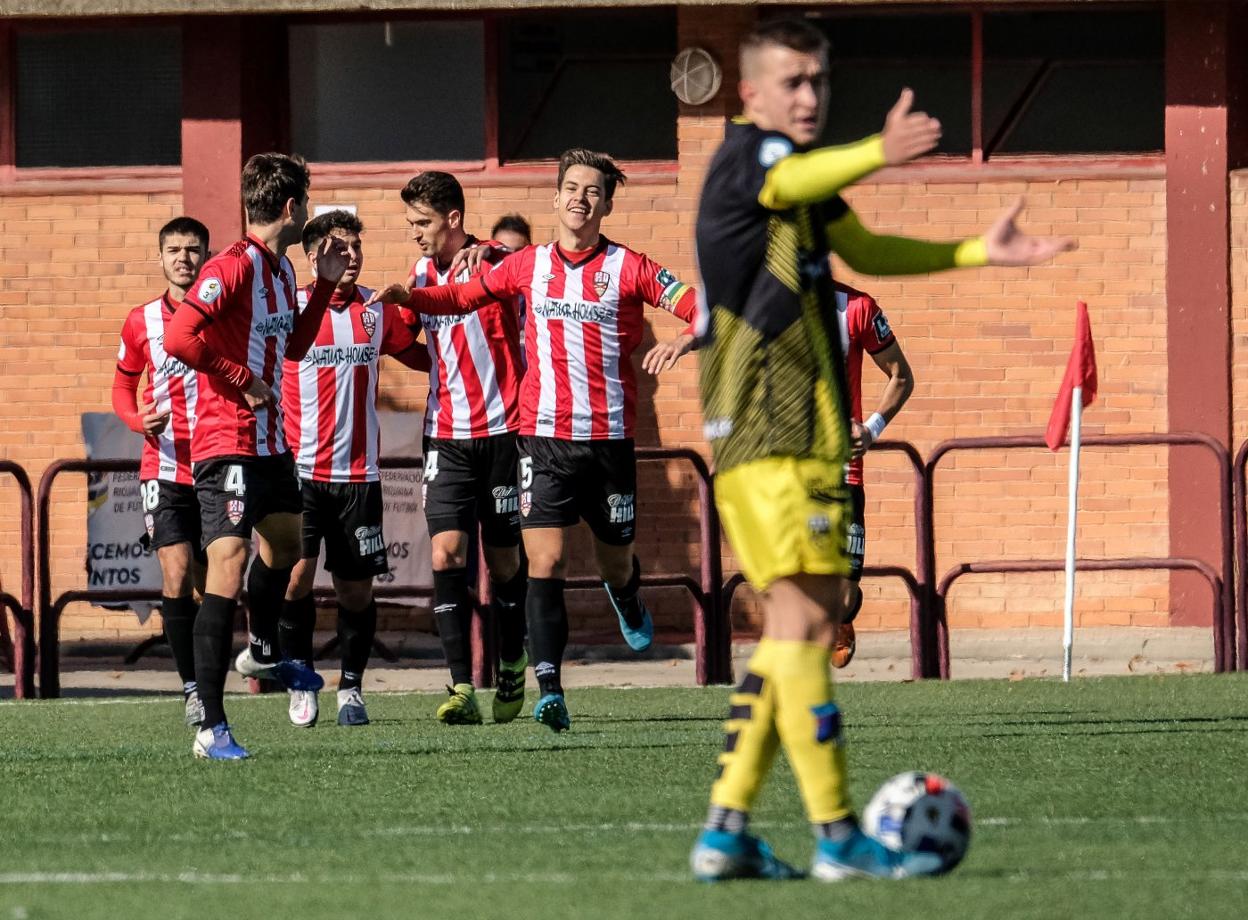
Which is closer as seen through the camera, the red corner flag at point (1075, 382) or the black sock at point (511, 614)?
the black sock at point (511, 614)

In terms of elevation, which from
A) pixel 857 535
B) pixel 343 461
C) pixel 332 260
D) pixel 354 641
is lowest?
pixel 354 641

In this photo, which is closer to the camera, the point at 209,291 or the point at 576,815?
the point at 576,815

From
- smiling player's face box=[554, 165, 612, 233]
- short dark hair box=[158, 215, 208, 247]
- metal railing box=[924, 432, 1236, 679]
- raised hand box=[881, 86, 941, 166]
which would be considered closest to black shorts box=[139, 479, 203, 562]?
short dark hair box=[158, 215, 208, 247]

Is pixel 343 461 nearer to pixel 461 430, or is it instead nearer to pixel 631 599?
pixel 461 430

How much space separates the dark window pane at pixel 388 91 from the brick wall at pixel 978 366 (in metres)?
0.35

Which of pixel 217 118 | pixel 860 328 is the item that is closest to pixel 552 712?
pixel 860 328

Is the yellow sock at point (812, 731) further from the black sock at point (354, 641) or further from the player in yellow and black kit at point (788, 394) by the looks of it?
the black sock at point (354, 641)

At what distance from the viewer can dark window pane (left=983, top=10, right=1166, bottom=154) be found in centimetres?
1427

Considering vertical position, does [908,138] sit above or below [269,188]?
below

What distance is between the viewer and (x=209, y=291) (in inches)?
327

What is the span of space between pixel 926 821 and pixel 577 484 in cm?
417

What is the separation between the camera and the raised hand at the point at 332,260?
8.73 metres

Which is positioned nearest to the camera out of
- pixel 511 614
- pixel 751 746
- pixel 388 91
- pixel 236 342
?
pixel 751 746

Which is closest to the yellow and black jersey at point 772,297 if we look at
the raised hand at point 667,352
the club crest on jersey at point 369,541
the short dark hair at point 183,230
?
the raised hand at point 667,352
